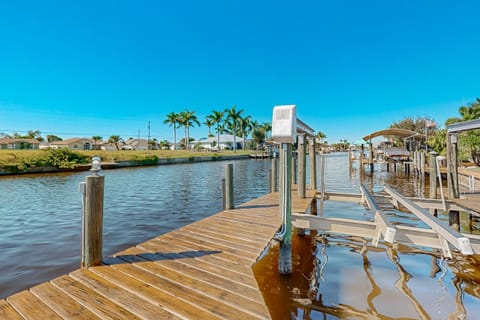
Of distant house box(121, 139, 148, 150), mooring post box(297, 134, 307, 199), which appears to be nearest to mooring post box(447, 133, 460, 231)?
mooring post box(297, 134, 307, 199)

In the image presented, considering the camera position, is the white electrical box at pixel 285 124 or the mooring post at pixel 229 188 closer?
the white electrical box at pixel 285 124

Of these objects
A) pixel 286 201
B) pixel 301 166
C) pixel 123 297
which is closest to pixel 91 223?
pixel 123 297

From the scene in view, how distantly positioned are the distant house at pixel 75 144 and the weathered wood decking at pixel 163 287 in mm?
62664

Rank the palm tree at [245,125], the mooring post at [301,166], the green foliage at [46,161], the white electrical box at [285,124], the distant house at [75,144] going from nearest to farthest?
the white electrical box at [285,124]
the mooring post at [301,166]
the green foliage at [46,161]
the distant house at [75,144]
the palm tree at [245,125]

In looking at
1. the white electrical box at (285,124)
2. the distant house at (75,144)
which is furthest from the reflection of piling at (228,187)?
the distant house at (75,144)

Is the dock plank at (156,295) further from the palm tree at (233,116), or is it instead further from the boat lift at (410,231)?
the palm tree at (233,116)

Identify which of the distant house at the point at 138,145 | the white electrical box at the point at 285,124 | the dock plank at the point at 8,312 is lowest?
the dock plank at the point at 8,312

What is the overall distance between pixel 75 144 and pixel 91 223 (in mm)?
64730

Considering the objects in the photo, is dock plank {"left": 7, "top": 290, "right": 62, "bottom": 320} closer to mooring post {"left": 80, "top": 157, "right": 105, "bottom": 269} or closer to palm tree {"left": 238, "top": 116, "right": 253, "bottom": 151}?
mooring post {"left": 80, "top": 157, "right": 105, "bottom": 269}

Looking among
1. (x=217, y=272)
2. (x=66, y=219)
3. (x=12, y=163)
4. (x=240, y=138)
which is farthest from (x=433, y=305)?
(x=240, y=138)

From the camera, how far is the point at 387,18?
1652 cm

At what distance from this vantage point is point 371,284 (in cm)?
357

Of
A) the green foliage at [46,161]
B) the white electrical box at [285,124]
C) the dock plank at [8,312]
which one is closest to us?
the dock plank at [8,312]

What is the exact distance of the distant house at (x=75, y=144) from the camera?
180 ft
